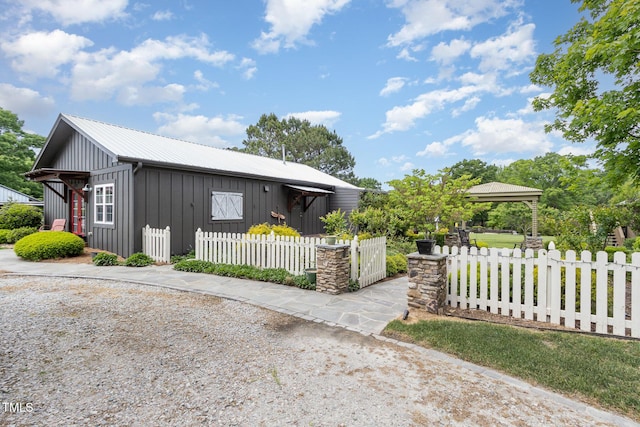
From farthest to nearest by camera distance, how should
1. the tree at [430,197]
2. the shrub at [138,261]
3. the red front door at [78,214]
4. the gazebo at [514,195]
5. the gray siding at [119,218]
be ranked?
the gazebo at [514,195] < the red front door at [78,214] < the tree at [430,197] < the gray siding at [119,218] < the shrub at [138,261]

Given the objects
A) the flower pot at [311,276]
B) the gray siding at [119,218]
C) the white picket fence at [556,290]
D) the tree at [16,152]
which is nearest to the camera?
the white picket fence at [556,290]

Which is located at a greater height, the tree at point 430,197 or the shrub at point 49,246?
the tree at point 430,197

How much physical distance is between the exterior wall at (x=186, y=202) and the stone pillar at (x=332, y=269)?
5883 millimetres

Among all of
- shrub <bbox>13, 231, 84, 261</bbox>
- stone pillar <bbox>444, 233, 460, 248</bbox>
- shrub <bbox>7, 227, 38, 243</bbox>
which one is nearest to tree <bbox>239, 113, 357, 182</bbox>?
shrub <bbox>7, 227, 38, 243</bbox>

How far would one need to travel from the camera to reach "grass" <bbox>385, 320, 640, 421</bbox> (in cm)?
256

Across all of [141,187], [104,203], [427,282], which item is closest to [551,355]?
[427,282]

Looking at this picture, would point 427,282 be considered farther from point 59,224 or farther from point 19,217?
point 19,217

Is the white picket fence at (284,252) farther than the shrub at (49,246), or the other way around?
the shrub at (49,246)

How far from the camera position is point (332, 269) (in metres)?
5.72

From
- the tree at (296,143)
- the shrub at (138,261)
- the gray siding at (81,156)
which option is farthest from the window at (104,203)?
the tree at (296,143)

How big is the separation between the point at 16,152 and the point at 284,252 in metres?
33.0

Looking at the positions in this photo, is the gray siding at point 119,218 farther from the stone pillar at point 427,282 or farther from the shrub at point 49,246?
the stone pillar at point 427,282

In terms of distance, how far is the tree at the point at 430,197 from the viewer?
9617 mm

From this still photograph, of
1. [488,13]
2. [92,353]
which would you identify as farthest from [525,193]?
[92,353]
